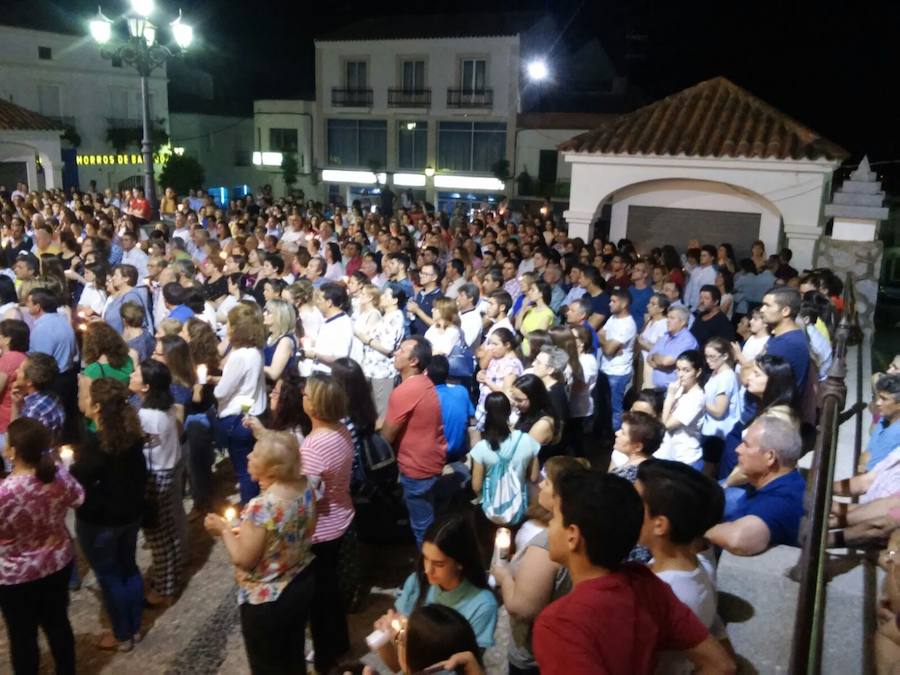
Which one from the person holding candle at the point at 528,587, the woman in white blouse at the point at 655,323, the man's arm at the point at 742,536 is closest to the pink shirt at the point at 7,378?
the person holding candle at the point at 528,587

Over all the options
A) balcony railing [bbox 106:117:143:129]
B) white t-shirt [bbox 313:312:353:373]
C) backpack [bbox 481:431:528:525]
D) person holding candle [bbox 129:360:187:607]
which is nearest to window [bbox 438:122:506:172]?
balcony railing [bbox 106:117:143:129]

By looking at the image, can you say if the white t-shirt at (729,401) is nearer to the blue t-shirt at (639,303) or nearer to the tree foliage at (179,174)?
the blue t-shirt at (639,303)

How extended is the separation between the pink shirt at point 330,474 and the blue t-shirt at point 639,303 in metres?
4.75

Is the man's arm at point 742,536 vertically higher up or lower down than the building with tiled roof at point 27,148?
lower down

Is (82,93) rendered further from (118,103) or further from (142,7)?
(142,7)

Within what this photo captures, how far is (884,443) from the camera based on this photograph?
15.0 feet

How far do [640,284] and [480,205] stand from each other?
24.0m

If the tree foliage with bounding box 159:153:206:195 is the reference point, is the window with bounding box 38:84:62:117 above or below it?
above

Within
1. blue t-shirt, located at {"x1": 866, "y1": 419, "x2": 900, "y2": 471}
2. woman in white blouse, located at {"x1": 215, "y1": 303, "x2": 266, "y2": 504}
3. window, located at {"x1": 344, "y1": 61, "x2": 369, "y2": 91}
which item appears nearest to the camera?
blue t-shirt, located at {"x1": 866, "y1": 419, "x2": 900, "y2": 471}

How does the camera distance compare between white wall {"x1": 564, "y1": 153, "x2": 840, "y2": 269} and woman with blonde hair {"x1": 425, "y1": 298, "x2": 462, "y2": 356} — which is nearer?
woman with blonde hair {"x1": 425, "y1": 298, "x2": 462, "y2": 356}

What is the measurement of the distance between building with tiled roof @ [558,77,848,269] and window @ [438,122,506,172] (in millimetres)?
18652

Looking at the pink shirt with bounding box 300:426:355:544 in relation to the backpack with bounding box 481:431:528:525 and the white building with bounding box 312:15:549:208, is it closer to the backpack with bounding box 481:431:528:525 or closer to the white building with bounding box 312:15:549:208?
the backpack with bounding box 481:431:528:525

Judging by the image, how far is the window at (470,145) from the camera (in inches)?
1232

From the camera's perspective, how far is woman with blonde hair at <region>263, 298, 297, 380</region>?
6.45 m
